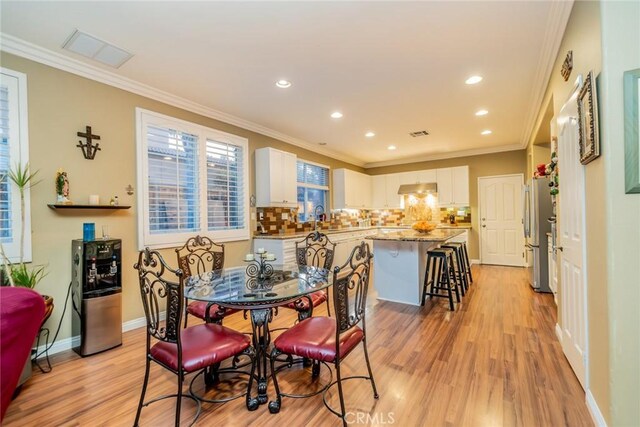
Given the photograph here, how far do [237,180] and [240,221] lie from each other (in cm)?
64

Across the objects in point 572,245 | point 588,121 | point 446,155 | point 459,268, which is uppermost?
point 446,155

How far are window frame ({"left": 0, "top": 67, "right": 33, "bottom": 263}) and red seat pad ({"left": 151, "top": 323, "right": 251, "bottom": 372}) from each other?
1.72 m

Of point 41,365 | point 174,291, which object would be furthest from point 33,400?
point 174,291

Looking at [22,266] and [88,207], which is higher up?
[88,207]

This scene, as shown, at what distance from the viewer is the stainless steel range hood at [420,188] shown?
6993 millimetres

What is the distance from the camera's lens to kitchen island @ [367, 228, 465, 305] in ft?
12.6

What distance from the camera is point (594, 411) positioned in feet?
5.49

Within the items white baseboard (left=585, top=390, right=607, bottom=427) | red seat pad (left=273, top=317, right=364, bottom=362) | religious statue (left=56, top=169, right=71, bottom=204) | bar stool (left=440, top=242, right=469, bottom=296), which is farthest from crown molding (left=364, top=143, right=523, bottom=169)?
religious statue (left=56, top=169, right=71, bottom=204)

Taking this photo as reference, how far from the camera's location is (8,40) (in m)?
2.39

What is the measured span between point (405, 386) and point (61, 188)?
335 centimetres

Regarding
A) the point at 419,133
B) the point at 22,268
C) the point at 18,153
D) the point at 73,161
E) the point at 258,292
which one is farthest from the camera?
the point at 419,133

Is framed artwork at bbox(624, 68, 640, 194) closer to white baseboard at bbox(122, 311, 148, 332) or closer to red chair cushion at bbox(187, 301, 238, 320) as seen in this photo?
red chair cushion at bbox(187, 301, 238, 320)

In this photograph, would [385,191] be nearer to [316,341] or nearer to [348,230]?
[348,230]

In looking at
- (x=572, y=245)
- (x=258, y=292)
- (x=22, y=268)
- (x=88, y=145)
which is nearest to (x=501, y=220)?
(x=572, y=245)
